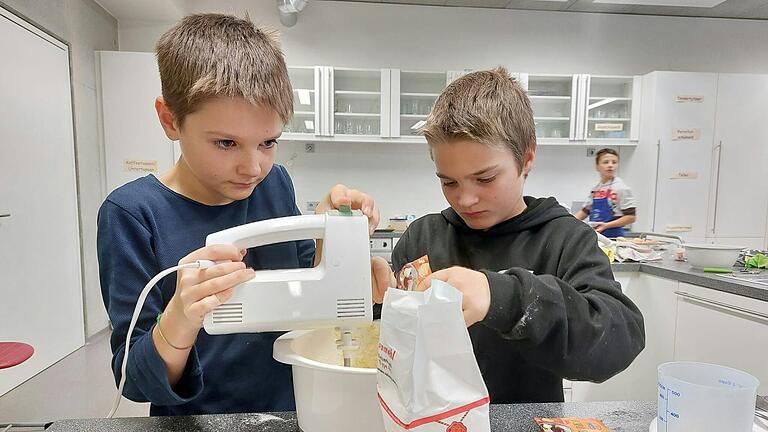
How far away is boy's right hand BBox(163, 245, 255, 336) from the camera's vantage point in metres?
0.51

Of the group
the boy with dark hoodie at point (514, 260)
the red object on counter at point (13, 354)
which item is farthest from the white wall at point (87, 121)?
the boy with dark hoodie at point (514, 260)

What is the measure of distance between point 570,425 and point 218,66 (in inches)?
28.3

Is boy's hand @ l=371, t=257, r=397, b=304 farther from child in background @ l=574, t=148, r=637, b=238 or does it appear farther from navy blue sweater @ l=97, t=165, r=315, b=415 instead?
→ child in background @ l=574, t=148, r=637, b=238

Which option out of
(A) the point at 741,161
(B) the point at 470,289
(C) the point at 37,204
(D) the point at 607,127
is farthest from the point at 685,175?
(C) the point at 37,204

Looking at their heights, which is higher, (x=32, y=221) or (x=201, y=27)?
(x=201, y=27)

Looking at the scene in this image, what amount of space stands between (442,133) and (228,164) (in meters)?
0.39

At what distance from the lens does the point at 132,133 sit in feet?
11.0

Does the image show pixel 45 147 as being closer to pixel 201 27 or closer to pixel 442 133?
pixel 201 27

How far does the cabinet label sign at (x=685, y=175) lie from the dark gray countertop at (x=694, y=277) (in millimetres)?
1683

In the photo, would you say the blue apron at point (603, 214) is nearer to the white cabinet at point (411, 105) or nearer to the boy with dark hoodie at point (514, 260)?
the white cabinet at point (411, 105)

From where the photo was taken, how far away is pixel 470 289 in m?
0.54

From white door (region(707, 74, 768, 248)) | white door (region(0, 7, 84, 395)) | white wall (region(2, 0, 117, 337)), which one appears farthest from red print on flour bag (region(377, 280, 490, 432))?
white door (region(707, 74, 768, 248))

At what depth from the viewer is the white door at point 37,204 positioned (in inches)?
94.7

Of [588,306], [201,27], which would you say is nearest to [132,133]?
[201,27]
